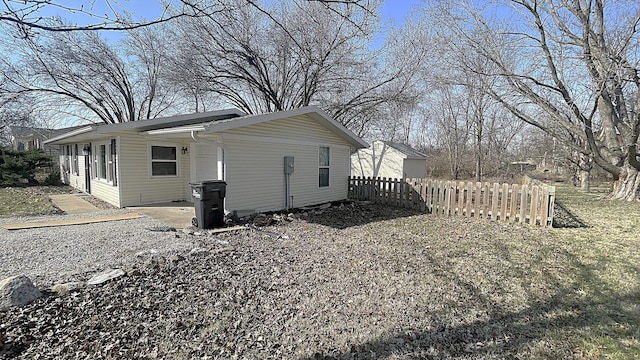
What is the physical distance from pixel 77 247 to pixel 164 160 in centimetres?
521

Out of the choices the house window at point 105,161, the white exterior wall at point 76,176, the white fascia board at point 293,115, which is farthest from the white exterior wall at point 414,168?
the white exterior wall at point 76,176

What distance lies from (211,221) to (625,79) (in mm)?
12227

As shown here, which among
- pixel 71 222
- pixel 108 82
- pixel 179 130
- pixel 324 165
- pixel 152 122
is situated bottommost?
pixel 71 222

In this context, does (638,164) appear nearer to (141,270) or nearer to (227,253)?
(227,253)

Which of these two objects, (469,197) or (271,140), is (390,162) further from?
(271,140)

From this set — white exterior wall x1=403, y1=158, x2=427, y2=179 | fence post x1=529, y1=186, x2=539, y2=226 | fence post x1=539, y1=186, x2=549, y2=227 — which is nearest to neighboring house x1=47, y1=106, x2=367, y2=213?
fence post x1=529, y1=186, x2=539, y2=226

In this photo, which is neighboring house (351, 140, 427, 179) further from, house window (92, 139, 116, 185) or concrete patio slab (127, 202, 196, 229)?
house window (92, 139, 116, 185)

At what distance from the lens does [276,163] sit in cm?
928

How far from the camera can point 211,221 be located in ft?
23.1

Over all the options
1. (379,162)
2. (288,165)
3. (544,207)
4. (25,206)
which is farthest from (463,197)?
(25,206)

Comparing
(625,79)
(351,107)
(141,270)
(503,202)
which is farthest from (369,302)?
(351,107)

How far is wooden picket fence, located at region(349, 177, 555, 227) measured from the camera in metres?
7.74

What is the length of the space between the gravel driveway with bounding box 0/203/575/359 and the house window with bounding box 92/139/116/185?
3786 mm

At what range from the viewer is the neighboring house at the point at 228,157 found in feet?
26.9
